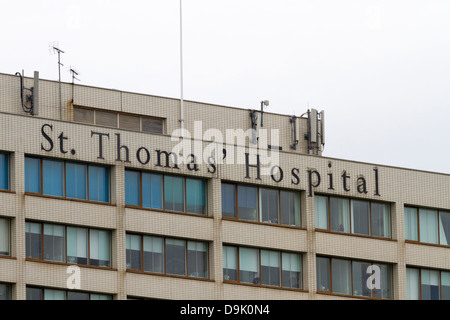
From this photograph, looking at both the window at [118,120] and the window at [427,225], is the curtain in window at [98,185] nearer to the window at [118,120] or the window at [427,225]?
the window at [118,120]

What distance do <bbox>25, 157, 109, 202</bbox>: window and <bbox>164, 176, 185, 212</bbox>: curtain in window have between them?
9.78ft

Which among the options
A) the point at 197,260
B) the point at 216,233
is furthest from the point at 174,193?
the point at 197,260

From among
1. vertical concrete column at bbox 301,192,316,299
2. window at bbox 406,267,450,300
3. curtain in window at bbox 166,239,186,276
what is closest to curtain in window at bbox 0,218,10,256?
curtain in window at bbox 166,239,186,276

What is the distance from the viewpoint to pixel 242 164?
70500 mm

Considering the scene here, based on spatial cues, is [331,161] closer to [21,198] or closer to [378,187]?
[378,187]

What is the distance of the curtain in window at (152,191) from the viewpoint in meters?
68.2

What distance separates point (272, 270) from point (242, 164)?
5.31 m

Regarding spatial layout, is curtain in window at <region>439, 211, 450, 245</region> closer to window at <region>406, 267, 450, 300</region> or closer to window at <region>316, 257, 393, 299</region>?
window at <region>406, 267, 450, 300</region>

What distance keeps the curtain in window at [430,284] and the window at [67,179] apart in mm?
17402

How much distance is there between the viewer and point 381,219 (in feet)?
243

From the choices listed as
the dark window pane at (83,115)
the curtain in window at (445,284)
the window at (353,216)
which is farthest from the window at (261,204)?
the curtain in window at (445,284)

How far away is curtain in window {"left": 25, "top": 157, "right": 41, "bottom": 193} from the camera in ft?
214
